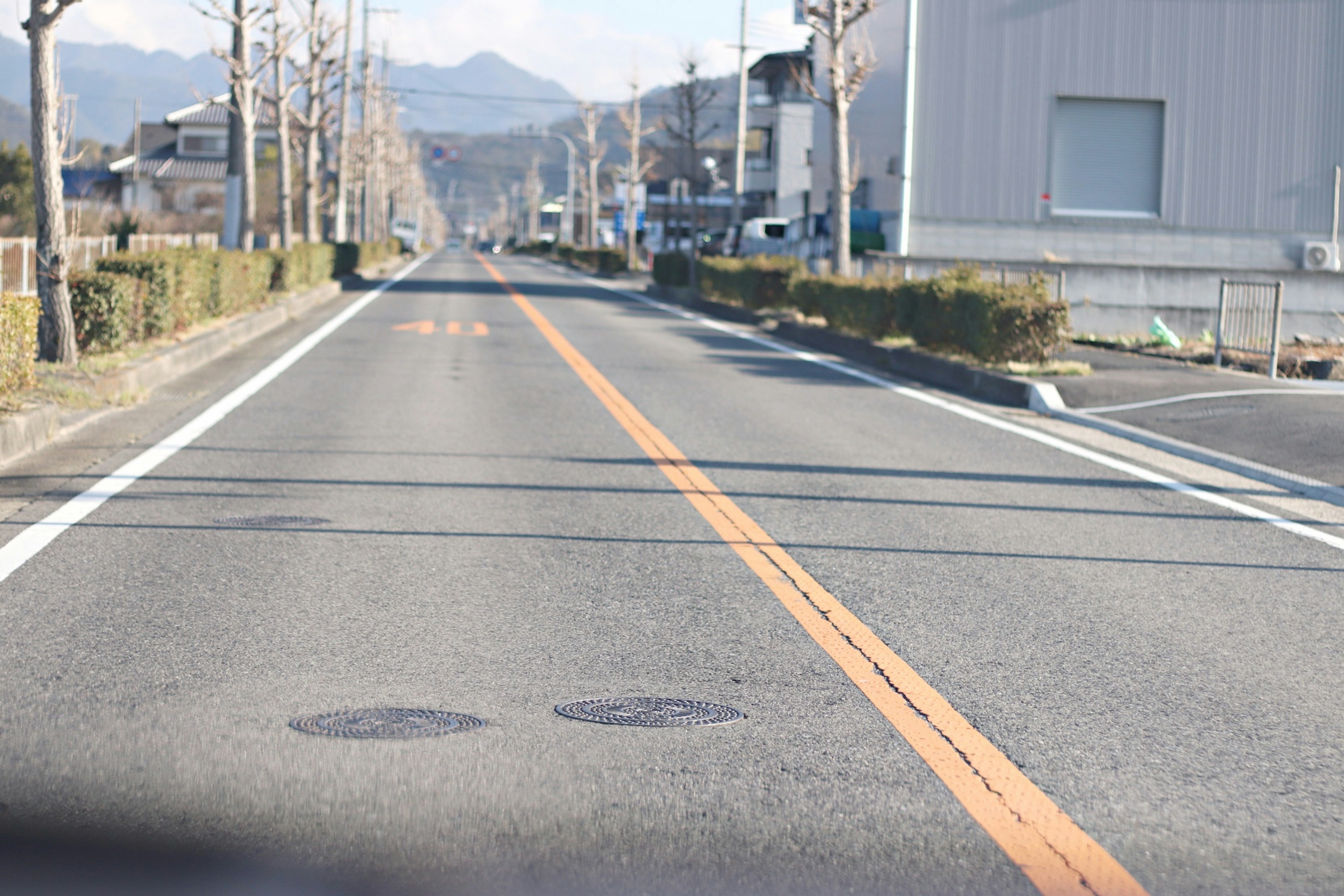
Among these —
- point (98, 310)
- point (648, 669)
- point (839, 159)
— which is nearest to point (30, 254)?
point (98, 310)

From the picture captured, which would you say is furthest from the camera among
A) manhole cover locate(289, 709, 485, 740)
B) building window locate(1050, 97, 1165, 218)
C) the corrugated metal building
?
building window locate(1050, 97, 1165, 218)

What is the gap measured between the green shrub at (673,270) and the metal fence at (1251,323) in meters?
20.6

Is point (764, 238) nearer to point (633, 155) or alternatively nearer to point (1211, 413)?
point (633, 155)

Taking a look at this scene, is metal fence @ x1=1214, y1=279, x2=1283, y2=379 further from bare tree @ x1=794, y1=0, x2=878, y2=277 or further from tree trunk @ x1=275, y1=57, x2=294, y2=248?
tree trunk @ x1=275, y1=57, x2=294, y2=248

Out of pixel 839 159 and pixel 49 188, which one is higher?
pixel 839 159

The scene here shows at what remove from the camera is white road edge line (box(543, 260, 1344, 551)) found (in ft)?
28.0

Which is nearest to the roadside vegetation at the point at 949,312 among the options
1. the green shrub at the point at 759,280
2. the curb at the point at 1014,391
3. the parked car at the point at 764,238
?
the curb at the point at 1014,391

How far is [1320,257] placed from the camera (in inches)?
1297

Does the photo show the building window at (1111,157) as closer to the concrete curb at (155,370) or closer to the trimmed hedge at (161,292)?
the concrete curb at (155,370)

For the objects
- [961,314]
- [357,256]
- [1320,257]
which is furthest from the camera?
[357,256]

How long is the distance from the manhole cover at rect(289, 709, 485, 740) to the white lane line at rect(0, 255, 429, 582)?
260 cm

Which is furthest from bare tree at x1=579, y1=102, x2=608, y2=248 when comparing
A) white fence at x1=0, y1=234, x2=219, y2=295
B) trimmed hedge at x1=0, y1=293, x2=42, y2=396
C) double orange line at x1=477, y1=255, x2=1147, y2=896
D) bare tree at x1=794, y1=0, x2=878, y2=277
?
double orange line at x1=477, y1=255, x2=1147, y2=896

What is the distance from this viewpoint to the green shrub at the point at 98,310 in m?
14.7

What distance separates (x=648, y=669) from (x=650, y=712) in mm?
520
